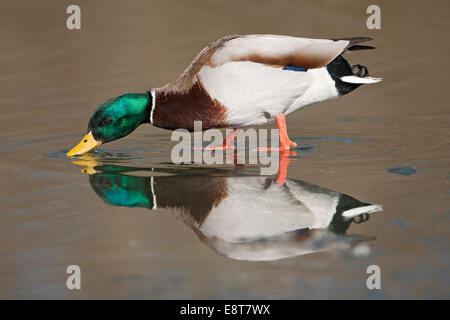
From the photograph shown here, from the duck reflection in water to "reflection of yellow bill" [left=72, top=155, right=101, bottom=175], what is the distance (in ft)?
0.05

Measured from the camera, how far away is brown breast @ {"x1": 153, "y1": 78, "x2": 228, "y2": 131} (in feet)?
17.2

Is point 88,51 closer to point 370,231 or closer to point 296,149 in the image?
point 296,149

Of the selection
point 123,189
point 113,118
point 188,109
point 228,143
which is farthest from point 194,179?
point 228,143

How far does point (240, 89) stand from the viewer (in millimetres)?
5195

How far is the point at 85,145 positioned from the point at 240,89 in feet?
3.84

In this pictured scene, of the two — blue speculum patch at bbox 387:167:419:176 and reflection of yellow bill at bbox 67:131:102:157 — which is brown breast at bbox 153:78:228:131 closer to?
reflection of yellow bill at bbox 67:131:102:157

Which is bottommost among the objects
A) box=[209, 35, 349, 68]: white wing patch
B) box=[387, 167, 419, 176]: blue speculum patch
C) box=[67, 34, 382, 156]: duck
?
box=[387, 167, 419, 176]: blue speculum patch

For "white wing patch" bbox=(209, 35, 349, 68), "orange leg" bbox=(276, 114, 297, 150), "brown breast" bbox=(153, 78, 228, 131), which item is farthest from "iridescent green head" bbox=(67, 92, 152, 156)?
"orange leg" bbox=(276, 114, 297, 150)

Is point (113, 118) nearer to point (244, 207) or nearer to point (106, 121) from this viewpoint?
point (106, 121)

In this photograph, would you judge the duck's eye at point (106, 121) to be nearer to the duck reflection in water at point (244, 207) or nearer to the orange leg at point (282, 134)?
the duck reflection in water at point (244, 207)

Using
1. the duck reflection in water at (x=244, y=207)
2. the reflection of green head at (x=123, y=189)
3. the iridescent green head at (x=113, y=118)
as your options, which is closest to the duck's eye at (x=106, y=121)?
the iridescent green head at (x=113, y=118)

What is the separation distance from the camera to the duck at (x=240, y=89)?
5.23m

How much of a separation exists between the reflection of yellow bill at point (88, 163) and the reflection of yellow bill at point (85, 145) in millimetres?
55
